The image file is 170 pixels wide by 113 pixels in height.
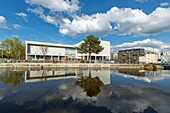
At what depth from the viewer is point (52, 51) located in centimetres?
9400

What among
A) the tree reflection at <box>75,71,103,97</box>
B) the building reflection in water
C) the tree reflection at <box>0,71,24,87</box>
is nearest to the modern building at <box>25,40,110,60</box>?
the tree reflection at <box>0,71,24,87</box>

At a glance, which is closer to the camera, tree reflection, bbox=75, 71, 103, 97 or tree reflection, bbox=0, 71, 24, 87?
tree reflection, bbox=75, 71, 103, 97

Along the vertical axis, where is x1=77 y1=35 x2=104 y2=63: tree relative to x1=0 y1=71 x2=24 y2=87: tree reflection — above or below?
above

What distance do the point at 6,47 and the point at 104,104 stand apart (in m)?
80.2

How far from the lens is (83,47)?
7300 centimetres

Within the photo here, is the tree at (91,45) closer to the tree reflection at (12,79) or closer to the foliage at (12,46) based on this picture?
the foliage at (12,46)

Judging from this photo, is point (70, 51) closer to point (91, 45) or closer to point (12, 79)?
point (91, 45)

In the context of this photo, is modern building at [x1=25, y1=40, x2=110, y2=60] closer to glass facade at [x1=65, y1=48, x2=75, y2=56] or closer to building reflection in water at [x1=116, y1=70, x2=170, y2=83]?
glass facade at [x1=65, y1=48, x2=75, y2=56]

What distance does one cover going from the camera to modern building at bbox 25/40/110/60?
3398 inches

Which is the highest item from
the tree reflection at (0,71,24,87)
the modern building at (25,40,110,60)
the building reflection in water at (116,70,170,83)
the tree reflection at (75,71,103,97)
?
the modern building at (25,40,110,60)

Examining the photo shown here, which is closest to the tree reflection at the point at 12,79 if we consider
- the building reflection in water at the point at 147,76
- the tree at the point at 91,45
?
the building reflection in water at the point at 147,76

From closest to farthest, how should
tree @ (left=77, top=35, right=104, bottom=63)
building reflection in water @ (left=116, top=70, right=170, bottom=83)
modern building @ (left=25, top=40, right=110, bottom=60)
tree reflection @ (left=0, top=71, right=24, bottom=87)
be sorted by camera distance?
tree reflection @ (left=0, top=71, right=24, bottom=87) < building reflection in water @ (left=116, top=70, right=170, bottom=83) < tree @ (left=77, top=35, right=104, bottom=63) < modern building @ (left=25, top=40, right=110, bottom=60)

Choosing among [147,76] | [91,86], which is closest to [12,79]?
[91,86]

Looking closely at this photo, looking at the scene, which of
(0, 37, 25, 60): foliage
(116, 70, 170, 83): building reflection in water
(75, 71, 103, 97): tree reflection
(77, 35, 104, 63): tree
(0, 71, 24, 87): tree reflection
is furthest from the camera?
(0, 37, 25, 60): foliage
